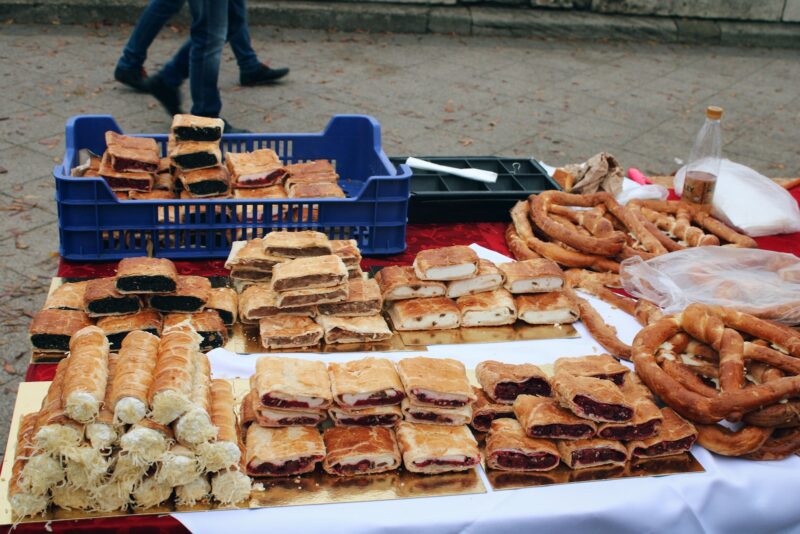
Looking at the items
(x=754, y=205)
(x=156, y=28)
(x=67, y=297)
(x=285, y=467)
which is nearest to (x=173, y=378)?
(x=285, y=467)

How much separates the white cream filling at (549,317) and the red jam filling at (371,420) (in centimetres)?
88

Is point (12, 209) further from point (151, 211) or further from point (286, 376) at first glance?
point (286, 376)

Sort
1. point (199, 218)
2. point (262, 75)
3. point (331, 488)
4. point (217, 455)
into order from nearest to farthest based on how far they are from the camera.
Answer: point (217, 455) < point (331, 488) < point (199, 218) < point (262, 75)

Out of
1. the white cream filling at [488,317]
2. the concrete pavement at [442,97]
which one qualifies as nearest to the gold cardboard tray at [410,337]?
the white cream filling at [488,317]

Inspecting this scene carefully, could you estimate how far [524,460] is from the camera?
8.31ft

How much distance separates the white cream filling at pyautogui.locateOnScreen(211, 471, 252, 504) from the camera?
7.34ft

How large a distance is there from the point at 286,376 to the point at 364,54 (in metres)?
8.29

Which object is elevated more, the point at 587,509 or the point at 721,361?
the point at 721,361

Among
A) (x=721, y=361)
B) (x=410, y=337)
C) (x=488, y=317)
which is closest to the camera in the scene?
(x=721, y=361)

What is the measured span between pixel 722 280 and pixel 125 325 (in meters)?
2.37

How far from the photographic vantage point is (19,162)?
6840mm

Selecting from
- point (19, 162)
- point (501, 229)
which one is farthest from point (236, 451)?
point (19, 162)

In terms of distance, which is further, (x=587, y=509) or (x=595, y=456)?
(x=595, y=456)

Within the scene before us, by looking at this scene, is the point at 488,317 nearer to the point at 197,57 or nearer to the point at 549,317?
the point at 549,317
